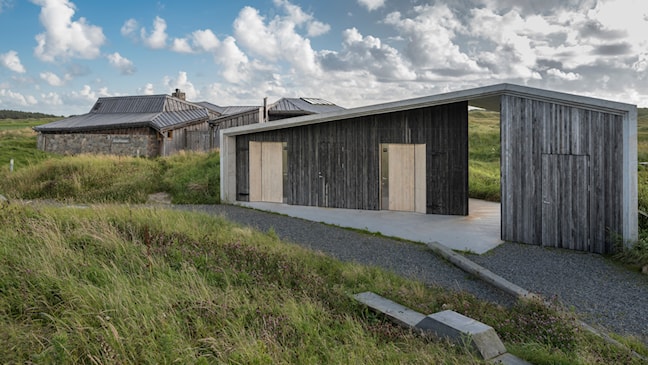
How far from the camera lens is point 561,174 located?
9.72 m

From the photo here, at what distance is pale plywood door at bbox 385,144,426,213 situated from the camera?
1336cm

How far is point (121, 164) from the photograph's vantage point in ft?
62.5

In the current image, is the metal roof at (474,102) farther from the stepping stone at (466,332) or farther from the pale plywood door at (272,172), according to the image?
the stepping stone at (466,332)

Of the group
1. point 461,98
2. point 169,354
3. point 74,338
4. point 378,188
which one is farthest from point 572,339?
point 378,188

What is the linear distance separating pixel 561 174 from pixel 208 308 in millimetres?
7668

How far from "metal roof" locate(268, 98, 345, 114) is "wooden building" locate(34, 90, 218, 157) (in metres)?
3.91

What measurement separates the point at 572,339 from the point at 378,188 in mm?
9140

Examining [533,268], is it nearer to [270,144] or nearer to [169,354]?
[169,354]

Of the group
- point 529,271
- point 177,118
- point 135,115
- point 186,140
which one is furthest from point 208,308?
point 135,115

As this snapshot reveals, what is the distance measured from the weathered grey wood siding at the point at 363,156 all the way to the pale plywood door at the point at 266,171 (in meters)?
0.18

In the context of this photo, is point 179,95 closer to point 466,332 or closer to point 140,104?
point 140,104

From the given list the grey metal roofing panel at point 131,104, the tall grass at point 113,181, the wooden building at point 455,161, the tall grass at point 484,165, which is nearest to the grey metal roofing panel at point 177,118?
the grey metal roofing panel at point 131,104


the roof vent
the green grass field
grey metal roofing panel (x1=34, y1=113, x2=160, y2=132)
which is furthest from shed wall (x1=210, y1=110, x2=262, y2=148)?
the green grass field

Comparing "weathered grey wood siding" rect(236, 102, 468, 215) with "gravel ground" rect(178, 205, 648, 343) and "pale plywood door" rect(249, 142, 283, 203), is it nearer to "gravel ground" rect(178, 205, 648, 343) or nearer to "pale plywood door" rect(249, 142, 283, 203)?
"pale plywood door" rect(249, 142, 283, 203)
